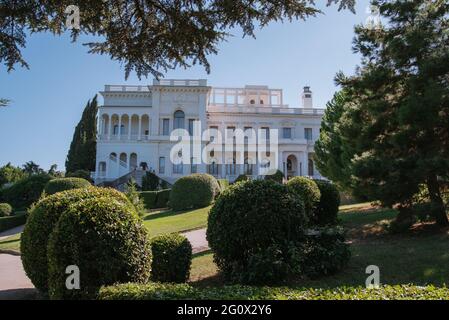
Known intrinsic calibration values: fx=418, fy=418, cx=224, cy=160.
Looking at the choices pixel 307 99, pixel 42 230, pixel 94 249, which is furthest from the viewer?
pixel 307 99

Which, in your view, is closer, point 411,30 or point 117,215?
point 117,215

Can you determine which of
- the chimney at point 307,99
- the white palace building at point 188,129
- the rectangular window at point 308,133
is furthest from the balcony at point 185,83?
the chimney at point 307,99

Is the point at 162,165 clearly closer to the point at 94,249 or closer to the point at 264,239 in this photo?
the point at 264,239

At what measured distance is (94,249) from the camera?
18.3 ft

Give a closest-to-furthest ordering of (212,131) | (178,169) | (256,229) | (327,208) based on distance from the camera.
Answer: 1. (256,229)
2. (327,208)
3. (178,169)
4. (212,131)

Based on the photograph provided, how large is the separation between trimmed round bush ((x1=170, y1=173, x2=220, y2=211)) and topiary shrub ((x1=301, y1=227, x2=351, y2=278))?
19163mm

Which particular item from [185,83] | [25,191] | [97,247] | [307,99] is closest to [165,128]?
[185,83]

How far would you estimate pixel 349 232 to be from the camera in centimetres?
1299

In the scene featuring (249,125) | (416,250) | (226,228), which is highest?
(249,125)

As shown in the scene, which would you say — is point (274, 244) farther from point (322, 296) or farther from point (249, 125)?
point (249, 125)

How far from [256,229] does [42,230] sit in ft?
11.9

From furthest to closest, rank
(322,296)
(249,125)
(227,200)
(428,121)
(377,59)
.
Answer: (249,125)
(377,59)
(428,121)
(227,200)
(322,296)
